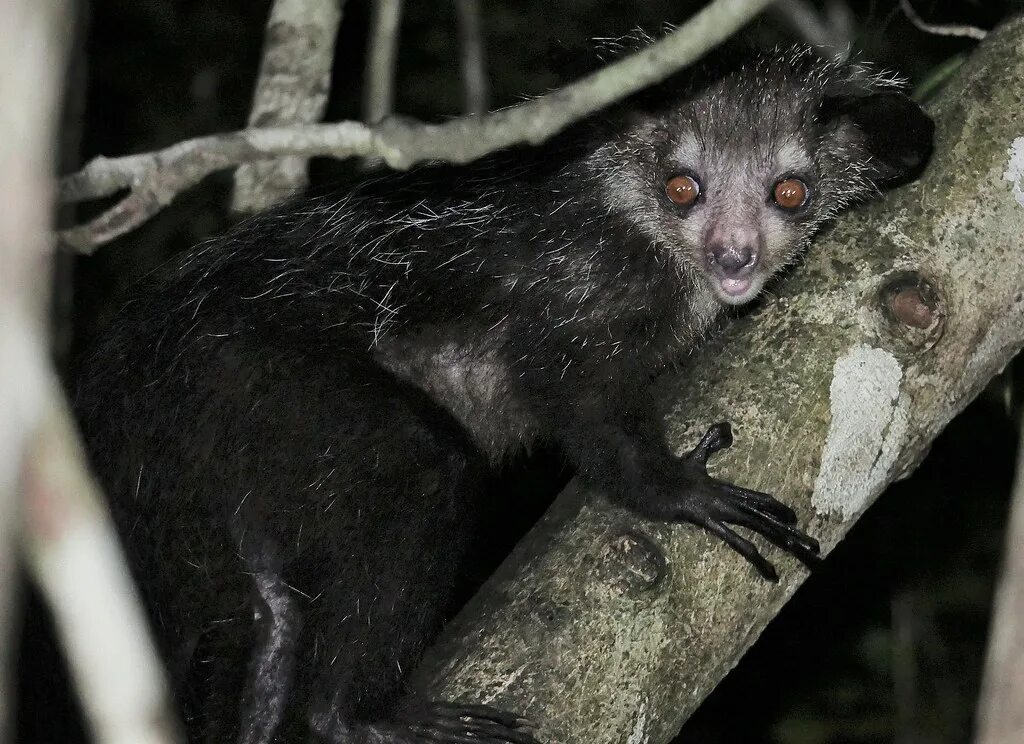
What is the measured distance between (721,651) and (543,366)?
1266 millimetres

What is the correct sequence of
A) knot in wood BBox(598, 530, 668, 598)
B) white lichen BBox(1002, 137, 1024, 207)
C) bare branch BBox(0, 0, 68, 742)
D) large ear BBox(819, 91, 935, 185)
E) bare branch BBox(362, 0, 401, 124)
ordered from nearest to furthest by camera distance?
bare branch BBox(0, 0, 68, 742) → knot in wood BBox(598, 530, 668, 598) → white lichen BBox(1002, 137, 1024, 207) → large ear BBox(819, 91, 935, 185) → bare branch BBox(362, 0, 401, 124)

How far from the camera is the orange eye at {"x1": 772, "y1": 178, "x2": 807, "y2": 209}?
12.5 feet

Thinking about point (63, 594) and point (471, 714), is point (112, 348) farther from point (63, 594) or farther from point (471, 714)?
point (63, 594)

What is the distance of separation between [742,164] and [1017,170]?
100 cm

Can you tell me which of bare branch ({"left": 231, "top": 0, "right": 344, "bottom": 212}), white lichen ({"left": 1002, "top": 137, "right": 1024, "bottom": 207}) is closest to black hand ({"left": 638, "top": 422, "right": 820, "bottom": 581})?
white lichen ({"left": 1002, "top": 137, "right": 1024, "bottom": 207})

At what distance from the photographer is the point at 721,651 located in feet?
8.98

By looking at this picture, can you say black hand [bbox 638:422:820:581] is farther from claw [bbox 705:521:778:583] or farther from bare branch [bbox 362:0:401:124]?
bare branch [bbox 362:0:401:124]

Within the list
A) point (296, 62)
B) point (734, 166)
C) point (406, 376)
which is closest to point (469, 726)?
point (406, 376)

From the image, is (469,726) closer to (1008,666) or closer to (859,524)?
(1008,666)

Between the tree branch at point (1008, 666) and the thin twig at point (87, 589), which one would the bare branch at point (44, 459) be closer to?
the thin twig at point (87, 589)

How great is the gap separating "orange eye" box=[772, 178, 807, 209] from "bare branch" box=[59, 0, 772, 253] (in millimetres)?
1866

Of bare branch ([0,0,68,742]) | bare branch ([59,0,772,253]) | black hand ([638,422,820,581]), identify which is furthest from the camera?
black hand ([638,422,820,581])

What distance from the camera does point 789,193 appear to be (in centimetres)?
382

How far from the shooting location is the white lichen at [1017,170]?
9.74 feet
